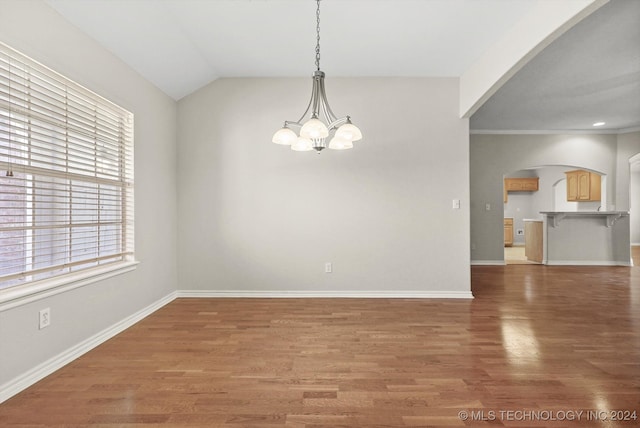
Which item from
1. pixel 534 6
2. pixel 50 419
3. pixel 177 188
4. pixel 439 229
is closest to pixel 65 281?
pixel 50 419

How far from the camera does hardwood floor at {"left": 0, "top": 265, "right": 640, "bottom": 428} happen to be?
1700 mm

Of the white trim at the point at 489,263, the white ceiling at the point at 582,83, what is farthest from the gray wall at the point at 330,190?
the white trim at the point at 489,263

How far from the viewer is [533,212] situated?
33.8ft

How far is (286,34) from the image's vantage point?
3025mm

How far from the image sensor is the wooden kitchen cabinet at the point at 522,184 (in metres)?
10.1

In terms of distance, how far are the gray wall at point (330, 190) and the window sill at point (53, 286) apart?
130 cm

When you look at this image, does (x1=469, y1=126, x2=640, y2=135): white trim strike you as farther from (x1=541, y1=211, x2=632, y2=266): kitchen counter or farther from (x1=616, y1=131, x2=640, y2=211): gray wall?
(x1=541, y1=211, x2=632, y2=266): kitchen counter

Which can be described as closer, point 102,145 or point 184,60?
point 102,145

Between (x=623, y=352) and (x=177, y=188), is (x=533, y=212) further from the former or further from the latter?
(x=177, y=188)

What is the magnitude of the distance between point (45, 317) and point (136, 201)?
4.48ft

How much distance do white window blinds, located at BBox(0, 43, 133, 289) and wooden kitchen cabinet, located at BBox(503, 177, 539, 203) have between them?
1087 centimetres

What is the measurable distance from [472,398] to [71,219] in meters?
3.14

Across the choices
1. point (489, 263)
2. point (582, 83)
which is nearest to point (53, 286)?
point (582, 83)

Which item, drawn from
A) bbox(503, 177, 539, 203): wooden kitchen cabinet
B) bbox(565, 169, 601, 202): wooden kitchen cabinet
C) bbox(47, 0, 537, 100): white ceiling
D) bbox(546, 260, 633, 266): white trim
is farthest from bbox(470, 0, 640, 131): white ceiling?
bbox(503, 177, 539, 203): wooden kitchen cabinet
